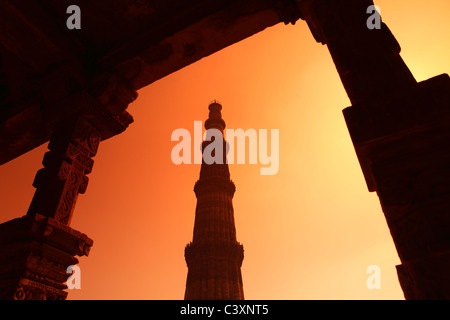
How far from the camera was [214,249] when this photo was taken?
19375mm

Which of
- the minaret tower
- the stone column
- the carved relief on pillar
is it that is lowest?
the stone column

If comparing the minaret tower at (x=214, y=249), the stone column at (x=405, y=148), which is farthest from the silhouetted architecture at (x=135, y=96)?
the minaret tower at (x=214, y=249)

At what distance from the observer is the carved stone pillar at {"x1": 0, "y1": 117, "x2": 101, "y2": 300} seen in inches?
79.3

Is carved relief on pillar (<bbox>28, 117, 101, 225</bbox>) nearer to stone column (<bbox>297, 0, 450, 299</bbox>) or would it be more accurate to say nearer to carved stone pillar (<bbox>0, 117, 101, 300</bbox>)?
carved stone pillar (<bbox>0, 117, 101, 300</bbox>)

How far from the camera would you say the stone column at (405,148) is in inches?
41.8

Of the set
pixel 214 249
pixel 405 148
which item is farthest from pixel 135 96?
pixel 214 249

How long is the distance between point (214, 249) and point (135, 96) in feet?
57.4

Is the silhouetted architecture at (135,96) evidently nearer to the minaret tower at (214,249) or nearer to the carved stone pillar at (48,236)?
the carved stone pillar at (48,236)

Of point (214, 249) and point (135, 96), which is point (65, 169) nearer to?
point (135, 96)

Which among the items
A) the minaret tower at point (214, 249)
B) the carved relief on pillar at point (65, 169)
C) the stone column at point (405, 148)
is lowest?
the stone column at point (405, 148)

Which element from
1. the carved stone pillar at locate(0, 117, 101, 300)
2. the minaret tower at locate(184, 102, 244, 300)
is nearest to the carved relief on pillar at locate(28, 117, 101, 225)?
the carved stone pillar at locate(0, 117, 101, 300)

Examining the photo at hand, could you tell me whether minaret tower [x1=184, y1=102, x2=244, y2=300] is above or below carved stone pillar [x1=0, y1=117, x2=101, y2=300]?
above
